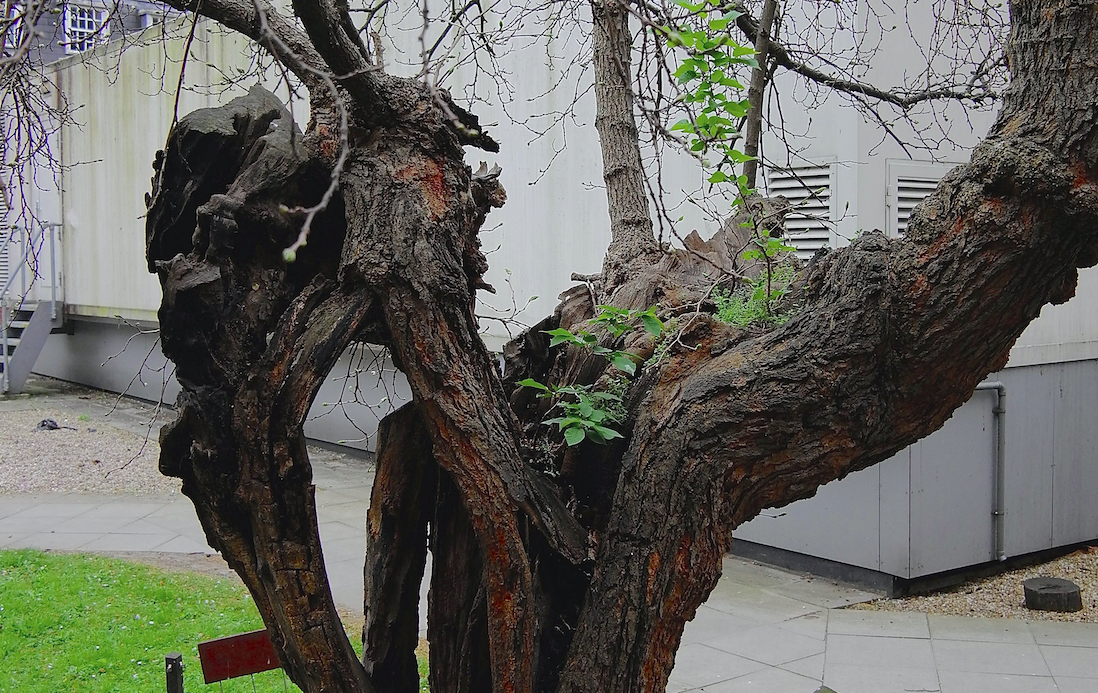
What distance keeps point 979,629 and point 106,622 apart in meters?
6.12

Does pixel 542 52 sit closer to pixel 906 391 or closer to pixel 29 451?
pixel 906 391

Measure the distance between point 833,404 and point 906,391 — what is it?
0.64 ft

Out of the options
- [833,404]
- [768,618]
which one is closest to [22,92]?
[833,404]

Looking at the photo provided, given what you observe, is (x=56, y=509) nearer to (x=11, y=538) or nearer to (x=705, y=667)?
(x=11, y=538)

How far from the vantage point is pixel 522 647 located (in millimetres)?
2932

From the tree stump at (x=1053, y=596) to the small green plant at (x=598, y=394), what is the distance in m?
6.07

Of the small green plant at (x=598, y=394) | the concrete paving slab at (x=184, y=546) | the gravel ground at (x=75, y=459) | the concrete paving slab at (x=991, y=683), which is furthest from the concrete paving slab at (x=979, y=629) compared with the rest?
the gravel ground at (x=75, y=459)

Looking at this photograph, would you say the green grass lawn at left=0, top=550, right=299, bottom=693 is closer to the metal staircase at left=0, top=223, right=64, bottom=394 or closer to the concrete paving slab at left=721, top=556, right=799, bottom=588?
the concrete paving slab at left=721, top=556, right=799, bottom=588

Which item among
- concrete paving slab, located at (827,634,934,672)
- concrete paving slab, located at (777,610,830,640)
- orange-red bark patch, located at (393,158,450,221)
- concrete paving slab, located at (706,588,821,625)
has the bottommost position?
concrete paving slab, located at (827,634,934,672)

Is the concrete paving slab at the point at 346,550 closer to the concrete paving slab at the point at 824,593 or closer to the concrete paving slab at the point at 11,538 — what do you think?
the concrete paving slab at the point at 11,538

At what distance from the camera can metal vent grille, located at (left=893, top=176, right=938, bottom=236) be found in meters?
7.84

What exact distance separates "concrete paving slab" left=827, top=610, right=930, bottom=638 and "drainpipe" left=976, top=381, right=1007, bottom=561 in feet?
4.61

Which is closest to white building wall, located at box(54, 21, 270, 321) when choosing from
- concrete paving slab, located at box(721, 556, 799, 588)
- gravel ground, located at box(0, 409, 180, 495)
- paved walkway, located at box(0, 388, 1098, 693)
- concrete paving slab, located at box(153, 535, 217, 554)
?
gravel ground, located at box(0, 409, 180, 495)

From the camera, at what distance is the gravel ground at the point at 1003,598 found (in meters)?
7.81
